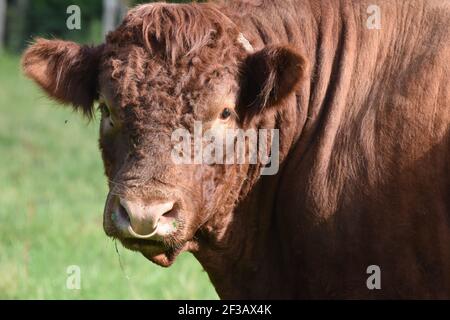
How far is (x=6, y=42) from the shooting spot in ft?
130

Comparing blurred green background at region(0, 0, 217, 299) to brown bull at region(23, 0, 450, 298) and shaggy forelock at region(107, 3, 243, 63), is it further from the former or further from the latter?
brown bull at region(23, 0, 450, 298)

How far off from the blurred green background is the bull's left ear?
45.5 inches

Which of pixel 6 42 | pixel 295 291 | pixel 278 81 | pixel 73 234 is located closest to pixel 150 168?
pixel 278 81

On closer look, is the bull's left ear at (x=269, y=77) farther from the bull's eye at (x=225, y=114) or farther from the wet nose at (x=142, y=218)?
the wet nose at (x=142, y=218)

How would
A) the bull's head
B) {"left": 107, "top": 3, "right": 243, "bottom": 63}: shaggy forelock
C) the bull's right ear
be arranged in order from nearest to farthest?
1. the bull's head
2. {"left": 107, "top": 3, "right": 243, "bottom": 63}: shaggy forelock
3. the bull's right ear

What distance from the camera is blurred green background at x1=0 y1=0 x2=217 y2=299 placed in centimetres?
803

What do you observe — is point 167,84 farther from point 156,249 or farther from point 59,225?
point 59,225

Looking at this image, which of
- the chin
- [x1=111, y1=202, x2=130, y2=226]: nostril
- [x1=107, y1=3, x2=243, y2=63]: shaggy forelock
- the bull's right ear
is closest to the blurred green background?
the bull's right ear

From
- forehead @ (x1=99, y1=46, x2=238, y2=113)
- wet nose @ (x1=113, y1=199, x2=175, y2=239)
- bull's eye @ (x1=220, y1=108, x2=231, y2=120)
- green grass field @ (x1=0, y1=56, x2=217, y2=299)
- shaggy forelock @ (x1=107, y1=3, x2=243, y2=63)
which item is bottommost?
green grass field @ (x1=0, y1=56, x2=217, y2=299)

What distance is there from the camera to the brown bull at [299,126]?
5.09m

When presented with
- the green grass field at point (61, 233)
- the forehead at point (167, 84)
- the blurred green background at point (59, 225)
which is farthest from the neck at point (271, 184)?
the blurred green background at point (59, 225)

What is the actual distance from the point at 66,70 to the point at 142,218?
1.39 meters

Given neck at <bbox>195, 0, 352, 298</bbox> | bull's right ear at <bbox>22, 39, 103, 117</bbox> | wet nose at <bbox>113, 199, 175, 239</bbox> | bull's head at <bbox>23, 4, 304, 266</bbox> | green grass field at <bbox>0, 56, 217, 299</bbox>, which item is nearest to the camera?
wet nose at <bbox>113, 199, 175, 239</bbox>
